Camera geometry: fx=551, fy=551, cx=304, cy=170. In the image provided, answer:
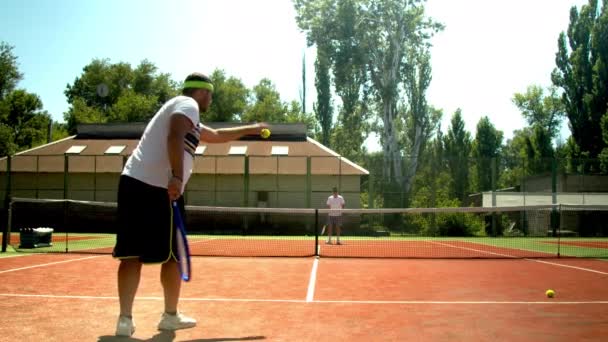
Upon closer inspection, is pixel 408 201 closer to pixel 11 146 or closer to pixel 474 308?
pixel 474 308

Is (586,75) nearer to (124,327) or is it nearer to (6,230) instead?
(6,230)

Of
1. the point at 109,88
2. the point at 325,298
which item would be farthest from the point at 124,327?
the point at 109,88

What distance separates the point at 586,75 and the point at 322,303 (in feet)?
117

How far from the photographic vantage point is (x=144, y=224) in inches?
147

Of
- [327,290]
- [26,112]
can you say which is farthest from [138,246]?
[26,112]

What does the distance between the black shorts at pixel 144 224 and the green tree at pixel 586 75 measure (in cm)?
3520

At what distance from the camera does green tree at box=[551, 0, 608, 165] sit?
34.2 meters

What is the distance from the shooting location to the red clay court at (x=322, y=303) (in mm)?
3965

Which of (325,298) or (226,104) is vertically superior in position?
(226,104)

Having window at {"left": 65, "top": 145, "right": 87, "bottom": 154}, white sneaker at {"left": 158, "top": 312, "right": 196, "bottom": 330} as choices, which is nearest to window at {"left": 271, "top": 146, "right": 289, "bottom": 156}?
window at {"left": 65, "top": 145, "right": 87, "bottom": 154}

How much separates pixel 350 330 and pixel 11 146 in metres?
38.4

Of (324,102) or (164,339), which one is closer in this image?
(164,339)

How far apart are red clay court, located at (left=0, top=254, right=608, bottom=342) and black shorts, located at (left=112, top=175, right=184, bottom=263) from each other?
59 centimetres

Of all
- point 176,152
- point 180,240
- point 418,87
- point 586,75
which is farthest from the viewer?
point 418,87
